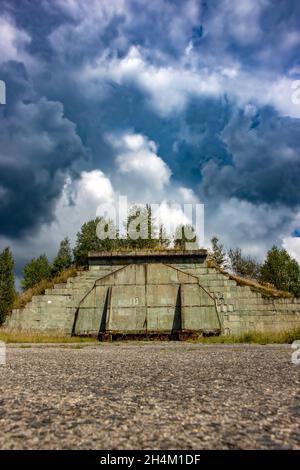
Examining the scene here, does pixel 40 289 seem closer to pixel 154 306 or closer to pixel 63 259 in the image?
pixel 154 306

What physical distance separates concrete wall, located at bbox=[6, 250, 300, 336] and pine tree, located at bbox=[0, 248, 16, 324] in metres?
2.36

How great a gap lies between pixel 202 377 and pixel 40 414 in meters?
2.42

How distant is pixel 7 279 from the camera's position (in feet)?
89.0

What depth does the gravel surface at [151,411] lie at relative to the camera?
2.06 m

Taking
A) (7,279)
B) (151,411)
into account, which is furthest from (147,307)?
(151,411)

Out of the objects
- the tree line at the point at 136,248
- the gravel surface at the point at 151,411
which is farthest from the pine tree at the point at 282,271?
the gravel surface at the point at 151,411

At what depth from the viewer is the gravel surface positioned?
2064 mm

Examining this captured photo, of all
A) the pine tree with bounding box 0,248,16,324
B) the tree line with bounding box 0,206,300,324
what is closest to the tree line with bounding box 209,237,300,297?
the tree line with bounding box 0,206,300,324

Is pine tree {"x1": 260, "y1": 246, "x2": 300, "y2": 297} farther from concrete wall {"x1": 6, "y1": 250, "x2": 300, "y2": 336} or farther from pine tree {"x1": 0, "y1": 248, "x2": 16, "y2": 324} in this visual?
pine tree {"x1": 0, "y1": 248, "x2": 16, "y2": 324}

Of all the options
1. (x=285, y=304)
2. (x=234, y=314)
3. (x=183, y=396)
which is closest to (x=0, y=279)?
(x=234, y=314)

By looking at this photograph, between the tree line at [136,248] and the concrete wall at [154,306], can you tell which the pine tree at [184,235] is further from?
the concrete wall at [154,306]

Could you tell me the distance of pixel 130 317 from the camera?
59.5ft
